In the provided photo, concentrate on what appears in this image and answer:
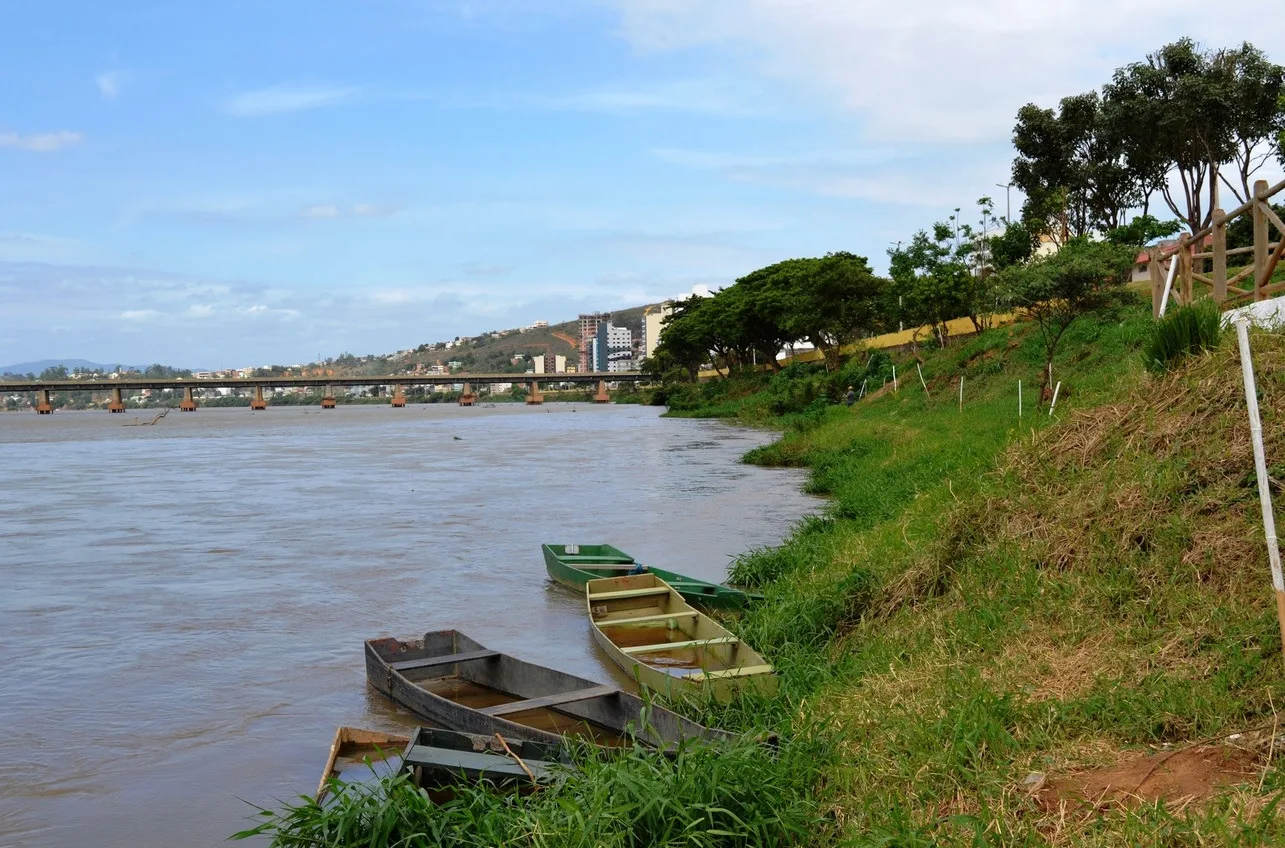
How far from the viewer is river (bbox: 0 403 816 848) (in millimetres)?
8664

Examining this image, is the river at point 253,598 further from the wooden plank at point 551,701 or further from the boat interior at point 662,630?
the wooden plank at point 551,701

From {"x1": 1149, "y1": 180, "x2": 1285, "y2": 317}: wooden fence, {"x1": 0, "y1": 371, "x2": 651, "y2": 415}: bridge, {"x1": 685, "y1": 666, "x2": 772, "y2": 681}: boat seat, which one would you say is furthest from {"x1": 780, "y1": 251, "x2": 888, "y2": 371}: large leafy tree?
{"x1": 0, "y1": 371, "x2": 651, "y2": 415}: bridge

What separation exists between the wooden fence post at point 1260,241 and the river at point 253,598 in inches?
293

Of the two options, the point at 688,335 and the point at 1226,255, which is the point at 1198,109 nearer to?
the point at 1226,255

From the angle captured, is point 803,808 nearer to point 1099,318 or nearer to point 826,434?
point 1099,318

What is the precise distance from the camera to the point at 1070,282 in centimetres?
2198

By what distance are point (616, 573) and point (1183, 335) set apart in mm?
7726

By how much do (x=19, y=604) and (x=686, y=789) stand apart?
13.6 meters

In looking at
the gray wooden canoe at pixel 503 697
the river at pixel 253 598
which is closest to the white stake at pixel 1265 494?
the gray wooden canoe at pixel 503 697

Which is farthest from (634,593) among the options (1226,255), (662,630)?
(1226,255)

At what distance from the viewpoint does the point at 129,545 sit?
21156 millimetres

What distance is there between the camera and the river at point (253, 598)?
8.66m

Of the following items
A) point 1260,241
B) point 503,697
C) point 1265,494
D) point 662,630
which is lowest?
point 503,697

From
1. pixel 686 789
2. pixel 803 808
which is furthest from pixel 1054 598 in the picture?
pixel 686 789
